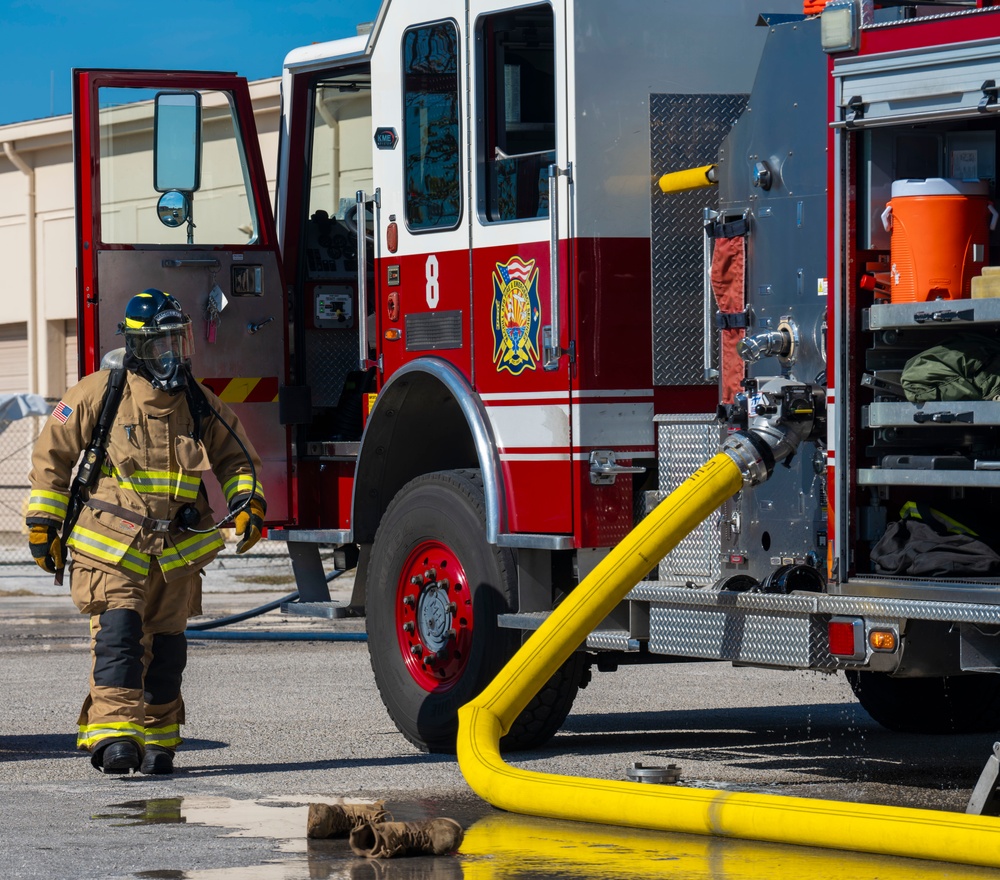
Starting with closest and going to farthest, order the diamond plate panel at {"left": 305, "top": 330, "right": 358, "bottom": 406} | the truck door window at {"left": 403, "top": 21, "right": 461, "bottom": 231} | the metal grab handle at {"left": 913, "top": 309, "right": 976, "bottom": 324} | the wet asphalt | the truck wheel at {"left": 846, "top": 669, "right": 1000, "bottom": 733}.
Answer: the wet asphalt
the metal grab handle at {"left": 913, "top": 309, "right": 976, "bottom": 324}
the truck door window at {"left": 403, "top": 21, "right": 461, "bottom": 231}
the truck wheel at {"left": 846, "top": 669, "right": 1000, "bottom": 733}
the diamond plate panel at {"left": 305, "top": 330, "right": 358, "bottom": 406}

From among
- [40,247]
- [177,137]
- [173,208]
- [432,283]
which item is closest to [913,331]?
[432,283]

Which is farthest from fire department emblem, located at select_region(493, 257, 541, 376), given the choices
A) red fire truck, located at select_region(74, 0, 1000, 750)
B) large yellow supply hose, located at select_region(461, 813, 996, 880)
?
large yellow supply hose, located at select_region(461, 813, 996, 880)

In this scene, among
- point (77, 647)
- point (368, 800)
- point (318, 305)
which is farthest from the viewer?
point (77, 647)

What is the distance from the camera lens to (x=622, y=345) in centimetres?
777

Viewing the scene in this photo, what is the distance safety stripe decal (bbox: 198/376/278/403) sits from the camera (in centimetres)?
944

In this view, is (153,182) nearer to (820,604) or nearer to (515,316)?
(515,316)

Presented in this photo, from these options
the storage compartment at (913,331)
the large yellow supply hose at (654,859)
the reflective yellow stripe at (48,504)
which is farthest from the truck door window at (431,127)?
the large yellow supply hose at (654,859)

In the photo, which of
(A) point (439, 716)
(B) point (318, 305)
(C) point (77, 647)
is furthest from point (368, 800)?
(C) point (77, 647)

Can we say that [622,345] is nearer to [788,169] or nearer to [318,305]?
[788,169]

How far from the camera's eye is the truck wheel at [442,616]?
7992 mm

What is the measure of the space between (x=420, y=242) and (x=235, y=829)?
3.07 metres

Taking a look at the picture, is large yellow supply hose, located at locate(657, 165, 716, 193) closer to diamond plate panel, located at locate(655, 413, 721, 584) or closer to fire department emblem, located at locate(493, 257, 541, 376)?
fire department emblem, located at locate(493, 257, 541, 376)

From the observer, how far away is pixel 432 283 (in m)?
8.48

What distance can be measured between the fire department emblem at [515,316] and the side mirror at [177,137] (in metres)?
1.89
